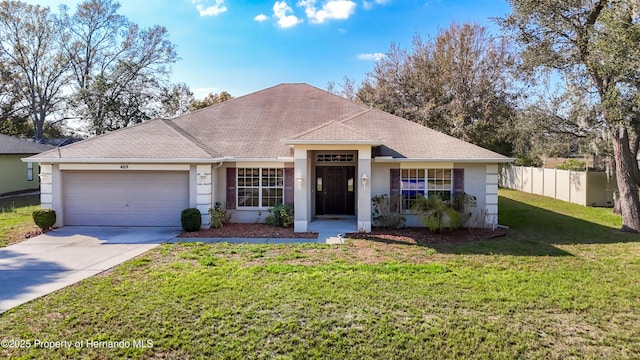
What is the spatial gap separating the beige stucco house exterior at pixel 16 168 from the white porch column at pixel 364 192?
19862 millimetres

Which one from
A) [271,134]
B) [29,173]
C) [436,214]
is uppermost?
[271,134]

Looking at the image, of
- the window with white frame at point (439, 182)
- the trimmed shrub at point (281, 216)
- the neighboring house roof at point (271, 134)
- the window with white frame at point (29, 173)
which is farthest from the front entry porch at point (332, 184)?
the window with white frame at point (29, 173)

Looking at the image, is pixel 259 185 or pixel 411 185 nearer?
pixel 411 185

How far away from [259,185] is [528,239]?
9.09 m

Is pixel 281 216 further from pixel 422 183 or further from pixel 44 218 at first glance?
pixel 44 218

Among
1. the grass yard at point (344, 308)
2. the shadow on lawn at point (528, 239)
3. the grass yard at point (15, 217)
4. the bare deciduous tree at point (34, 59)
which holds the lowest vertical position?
the grass yard at point (344, 308)

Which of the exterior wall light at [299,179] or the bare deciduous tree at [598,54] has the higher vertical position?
the bare deciduous tree at [598,54]

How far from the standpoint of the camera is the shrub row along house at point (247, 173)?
12008mm

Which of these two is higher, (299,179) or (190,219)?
(299,179)

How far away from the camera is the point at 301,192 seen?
11.9m

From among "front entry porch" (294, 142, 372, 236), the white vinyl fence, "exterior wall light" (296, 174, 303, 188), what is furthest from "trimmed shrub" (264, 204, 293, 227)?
the white vinyl fence

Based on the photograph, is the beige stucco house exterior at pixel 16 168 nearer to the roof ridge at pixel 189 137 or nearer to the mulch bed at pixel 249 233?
the roof ridge at pixel 189 137

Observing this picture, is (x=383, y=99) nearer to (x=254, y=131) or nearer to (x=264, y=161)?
(x=254, y=131)

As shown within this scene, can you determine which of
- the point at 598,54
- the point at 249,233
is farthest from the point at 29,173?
the point at 598,54
